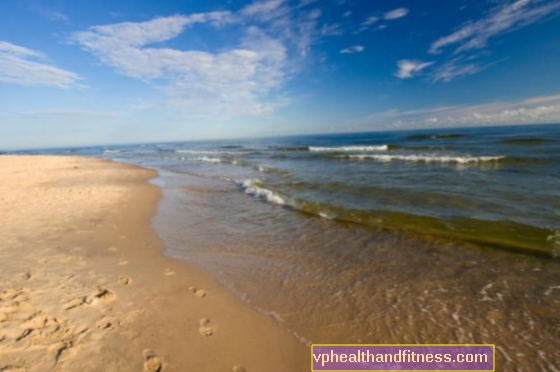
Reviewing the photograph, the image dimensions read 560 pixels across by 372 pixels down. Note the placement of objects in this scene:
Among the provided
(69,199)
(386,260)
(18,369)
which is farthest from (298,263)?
(69,199)

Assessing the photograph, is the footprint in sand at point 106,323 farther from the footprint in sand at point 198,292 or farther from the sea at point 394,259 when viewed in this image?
the sea at point 394,259

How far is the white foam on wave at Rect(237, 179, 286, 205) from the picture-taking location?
10790 mm

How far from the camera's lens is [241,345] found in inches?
131

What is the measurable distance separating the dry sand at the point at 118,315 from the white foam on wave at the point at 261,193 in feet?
16.3

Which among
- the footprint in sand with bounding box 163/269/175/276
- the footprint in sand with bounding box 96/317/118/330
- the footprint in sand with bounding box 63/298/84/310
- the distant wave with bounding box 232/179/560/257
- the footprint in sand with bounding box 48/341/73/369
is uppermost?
the footprint in sand with bounding box 48/341/73/369

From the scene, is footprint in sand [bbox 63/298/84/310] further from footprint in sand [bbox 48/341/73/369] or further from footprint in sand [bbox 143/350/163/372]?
footprint in sand [bbox 143/350/163/372]

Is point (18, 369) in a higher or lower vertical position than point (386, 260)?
higher

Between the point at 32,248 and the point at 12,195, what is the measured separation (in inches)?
307

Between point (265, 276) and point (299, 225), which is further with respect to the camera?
point (299, 225)

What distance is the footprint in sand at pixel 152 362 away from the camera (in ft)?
9.53

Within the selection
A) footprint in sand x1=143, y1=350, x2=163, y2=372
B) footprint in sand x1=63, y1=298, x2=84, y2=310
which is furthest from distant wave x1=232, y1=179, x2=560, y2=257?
footprint in sand x1=63, y1=298, x2=84, y2=310

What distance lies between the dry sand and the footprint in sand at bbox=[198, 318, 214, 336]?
1 centimetres

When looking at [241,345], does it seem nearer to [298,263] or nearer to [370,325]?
[370,325]

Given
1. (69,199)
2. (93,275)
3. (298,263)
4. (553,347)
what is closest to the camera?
(553,347)
